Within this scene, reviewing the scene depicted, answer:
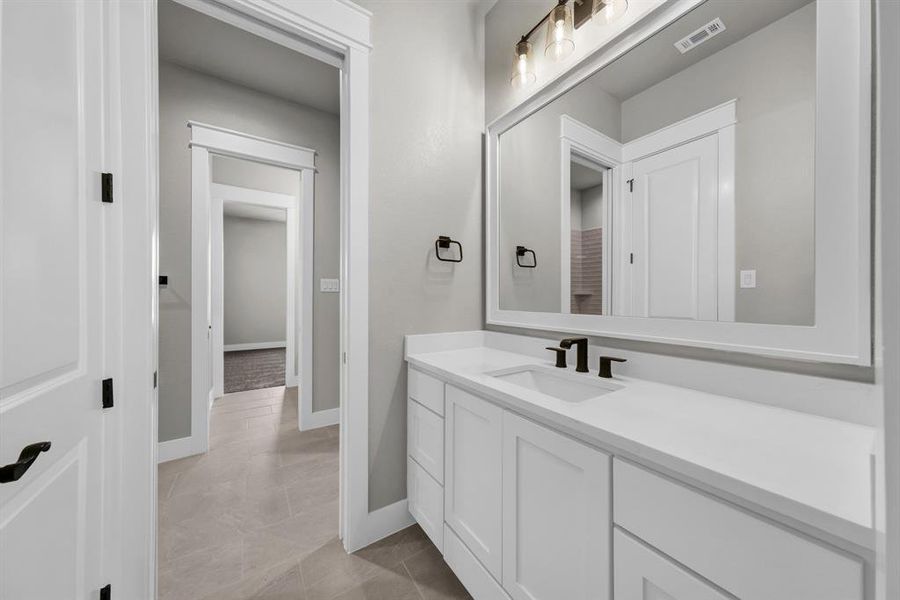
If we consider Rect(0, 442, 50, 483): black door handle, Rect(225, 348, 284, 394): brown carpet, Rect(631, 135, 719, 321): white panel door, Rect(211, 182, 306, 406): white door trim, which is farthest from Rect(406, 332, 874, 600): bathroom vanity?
Rect(225, 348, 284, 394): brown carpet

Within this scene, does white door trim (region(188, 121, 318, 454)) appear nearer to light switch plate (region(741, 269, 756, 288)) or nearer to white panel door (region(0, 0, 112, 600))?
white panel door (region(0, 0, 112, 600))

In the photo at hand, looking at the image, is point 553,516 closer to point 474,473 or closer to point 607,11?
point 474,473

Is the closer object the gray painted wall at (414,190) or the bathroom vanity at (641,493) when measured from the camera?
the bathroom vanity at (641,493)

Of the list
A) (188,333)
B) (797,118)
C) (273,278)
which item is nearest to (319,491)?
(188,333)

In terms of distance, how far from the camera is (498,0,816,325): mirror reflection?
0.88m

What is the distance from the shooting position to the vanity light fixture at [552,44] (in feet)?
4.63

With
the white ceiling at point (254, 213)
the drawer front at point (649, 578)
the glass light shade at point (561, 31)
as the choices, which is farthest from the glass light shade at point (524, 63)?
the white ceiling at point (254, 213)

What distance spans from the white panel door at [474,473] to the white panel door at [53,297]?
1025mm

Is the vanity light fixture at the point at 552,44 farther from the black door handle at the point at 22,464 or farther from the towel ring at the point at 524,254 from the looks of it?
the black door handle at the point at 22,464

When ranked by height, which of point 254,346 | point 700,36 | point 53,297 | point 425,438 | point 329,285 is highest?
point 700,36

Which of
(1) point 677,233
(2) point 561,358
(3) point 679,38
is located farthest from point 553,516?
(3) point 679,38

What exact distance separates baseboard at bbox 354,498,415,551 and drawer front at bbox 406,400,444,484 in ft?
0.91

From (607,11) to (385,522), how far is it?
91.3 inches

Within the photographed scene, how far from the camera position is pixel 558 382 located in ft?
4.52
